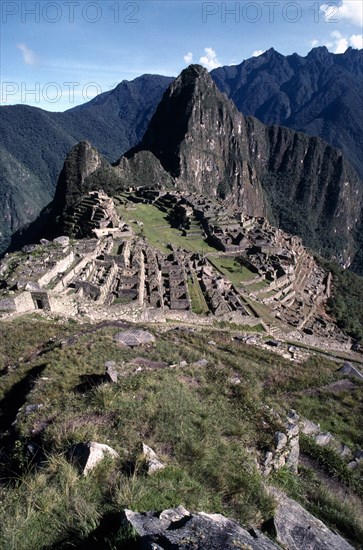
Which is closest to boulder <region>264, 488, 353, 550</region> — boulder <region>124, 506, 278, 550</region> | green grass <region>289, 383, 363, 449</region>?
boulder <region>124, 506, 278, 550</region>

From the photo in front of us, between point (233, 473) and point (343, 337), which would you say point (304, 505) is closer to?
point (233, 473)

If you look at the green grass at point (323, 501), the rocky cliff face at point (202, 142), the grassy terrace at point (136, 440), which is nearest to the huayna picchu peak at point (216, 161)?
the rocky cliff face at point (202, 142)

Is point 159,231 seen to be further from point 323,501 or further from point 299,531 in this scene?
point 299,531

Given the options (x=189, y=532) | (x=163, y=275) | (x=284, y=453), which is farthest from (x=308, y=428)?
(x=163, y=275)

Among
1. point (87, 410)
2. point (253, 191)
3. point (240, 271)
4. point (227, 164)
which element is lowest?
point (240, 271)

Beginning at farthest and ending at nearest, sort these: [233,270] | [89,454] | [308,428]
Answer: [233,270] → [308,428] → [89,454]

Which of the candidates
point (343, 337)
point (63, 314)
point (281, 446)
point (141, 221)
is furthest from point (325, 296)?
point (281, 446)

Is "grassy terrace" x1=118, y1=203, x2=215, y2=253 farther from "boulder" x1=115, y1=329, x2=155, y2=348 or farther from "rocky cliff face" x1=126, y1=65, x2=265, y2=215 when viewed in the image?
"rocky cliff face" x1=126, y1=65, x2=265, y2=215
